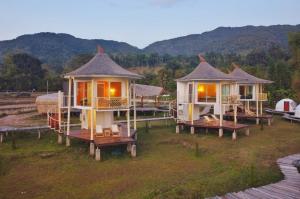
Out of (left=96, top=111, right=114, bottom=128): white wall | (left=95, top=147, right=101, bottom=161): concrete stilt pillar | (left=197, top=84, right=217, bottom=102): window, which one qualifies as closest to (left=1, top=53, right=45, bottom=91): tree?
(left=197, top=84, right=217, bottom=102): window

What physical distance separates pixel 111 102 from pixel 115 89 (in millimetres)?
2232

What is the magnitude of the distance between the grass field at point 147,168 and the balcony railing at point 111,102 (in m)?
2.73

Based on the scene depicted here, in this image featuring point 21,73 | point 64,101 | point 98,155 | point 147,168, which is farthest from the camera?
point 21,73

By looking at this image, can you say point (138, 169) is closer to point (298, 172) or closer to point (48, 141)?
point (298, 172)

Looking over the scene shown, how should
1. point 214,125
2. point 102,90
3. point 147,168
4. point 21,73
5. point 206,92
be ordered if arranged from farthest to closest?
1. point 21,73
2. point 206,92
3. point 214,125
4. point 102,90
5. point 147,168

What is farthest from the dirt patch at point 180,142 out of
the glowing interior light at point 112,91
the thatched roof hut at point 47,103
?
the thatched roof hut at point 47,103

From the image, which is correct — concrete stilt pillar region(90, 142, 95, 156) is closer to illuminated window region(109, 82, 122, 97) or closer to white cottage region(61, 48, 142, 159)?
white cottage region(61, 48, 142, 159)

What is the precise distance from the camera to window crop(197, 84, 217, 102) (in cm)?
2707

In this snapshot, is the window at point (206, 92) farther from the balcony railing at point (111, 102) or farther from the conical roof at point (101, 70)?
the balcony railing at point (111, 102)

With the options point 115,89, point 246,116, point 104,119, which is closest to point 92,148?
point 104,119

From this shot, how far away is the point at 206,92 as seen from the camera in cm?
2712

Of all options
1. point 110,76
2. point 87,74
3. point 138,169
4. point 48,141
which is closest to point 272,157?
point 138,169

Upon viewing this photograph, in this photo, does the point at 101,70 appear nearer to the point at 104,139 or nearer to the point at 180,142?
the point at 104,139

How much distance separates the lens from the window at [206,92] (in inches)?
1066
